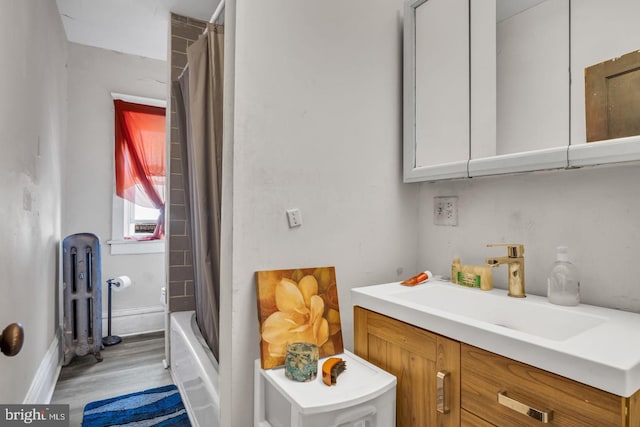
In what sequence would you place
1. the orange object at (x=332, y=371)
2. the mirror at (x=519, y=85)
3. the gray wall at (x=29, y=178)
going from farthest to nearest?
1. the gray wall at (x=29, y=178)
2. the mirror at (x=519, y=85)
3. the orange object at (x=332, y=371)

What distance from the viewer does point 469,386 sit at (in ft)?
3.17

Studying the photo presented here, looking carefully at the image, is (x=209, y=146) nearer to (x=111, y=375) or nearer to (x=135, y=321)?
(x=111, y=375)

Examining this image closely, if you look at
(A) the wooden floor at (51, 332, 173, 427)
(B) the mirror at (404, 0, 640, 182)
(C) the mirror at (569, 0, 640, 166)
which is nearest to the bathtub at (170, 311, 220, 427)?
(A) the wooden floor at (51, 332, 173, 427)

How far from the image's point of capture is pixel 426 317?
1086 millimetres

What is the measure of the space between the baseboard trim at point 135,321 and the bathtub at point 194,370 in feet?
3.44

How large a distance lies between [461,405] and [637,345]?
0.45m

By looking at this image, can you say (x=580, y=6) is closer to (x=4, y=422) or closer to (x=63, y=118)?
(x=4, y=422)

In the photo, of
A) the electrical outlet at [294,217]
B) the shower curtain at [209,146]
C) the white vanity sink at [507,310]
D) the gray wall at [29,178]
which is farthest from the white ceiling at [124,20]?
the white vanity sink at [507,310]

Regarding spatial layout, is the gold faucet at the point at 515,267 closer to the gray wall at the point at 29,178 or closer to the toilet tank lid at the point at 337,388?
the toilet tank lid at the point at 337,388

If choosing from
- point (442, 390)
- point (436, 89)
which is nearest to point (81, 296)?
point (442, 390)

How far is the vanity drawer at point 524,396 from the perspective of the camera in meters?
0.73

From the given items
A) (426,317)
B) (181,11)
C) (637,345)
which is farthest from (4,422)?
(181,11)

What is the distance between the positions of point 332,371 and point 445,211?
92cm

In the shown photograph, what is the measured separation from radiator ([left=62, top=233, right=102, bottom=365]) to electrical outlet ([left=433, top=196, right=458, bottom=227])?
257cm
